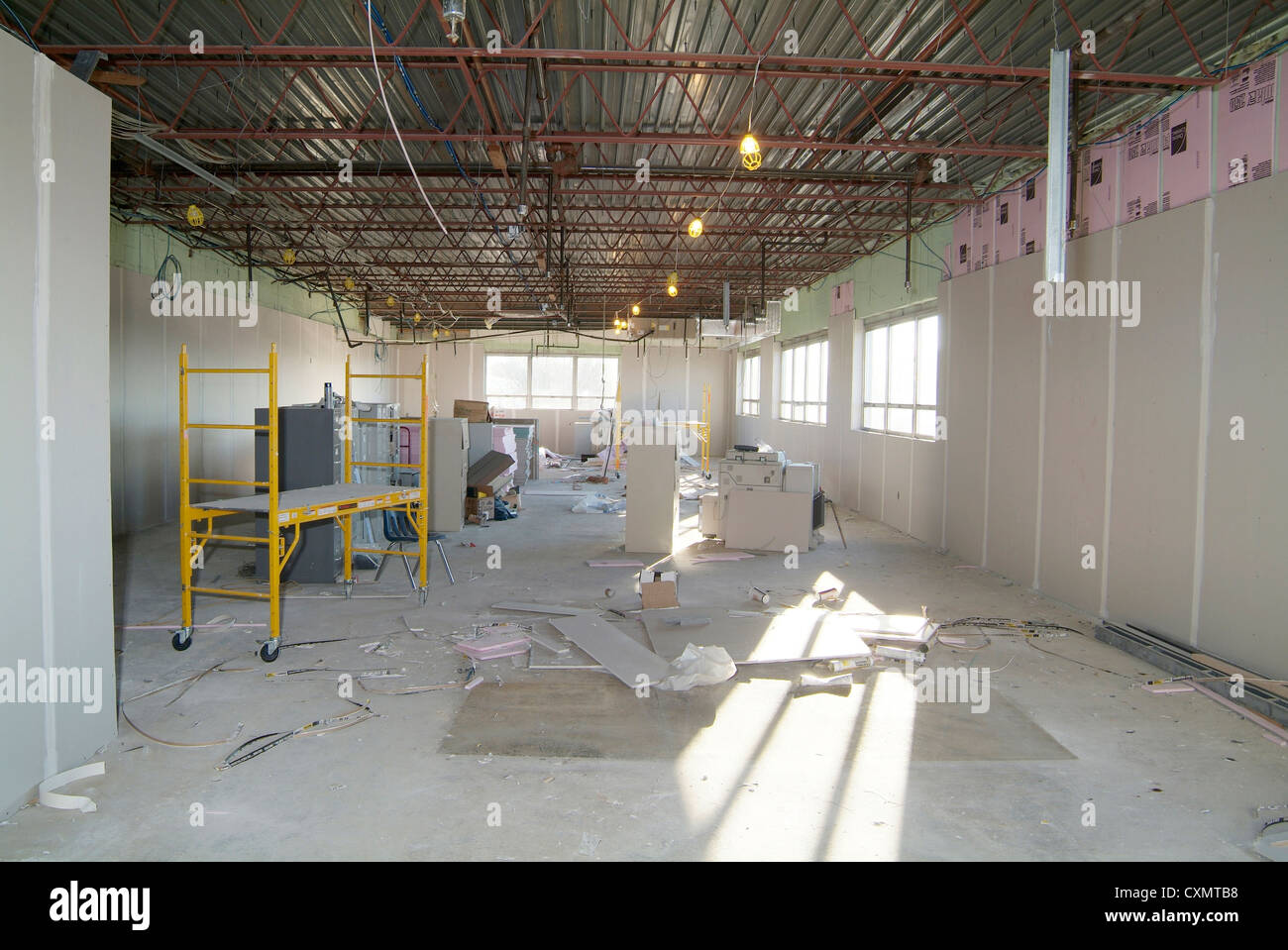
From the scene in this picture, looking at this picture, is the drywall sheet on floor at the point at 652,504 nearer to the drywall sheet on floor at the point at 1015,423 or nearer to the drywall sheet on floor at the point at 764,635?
the drywall sheet on floor at the point at 764,635

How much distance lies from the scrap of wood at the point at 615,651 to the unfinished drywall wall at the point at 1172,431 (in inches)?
145

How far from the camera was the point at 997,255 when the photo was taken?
7.84 metres

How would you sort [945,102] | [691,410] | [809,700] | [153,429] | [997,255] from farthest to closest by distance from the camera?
1. [691,410]
2. [153,429]
3. [997,255]
4. [945,102]
5. [809,700]

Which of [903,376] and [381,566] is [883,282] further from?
[381,566]

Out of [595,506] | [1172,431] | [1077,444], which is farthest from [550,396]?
[1172,431]

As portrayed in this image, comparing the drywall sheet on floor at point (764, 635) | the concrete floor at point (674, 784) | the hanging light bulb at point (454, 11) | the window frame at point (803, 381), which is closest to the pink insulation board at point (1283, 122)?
the concrete floor at point (674, 784)

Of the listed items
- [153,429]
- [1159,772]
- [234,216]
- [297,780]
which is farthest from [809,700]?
[234,216]

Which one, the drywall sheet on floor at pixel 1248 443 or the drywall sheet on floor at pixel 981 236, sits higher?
the drywall sheet on floor at pixel 981 236

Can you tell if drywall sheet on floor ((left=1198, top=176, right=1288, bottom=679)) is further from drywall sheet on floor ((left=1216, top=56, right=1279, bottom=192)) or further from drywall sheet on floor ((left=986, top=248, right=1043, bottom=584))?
drywall sheet on floor ((left=986, top=248, right=1043, bottom=584))

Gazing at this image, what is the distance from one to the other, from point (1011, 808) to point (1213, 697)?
2.22 metres

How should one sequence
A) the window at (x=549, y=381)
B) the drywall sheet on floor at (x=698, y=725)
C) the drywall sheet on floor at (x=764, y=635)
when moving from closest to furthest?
the drywall sheet on floor at (x=698, y=725), the drywall sheet on floor at (x=764, y=635), the window at (x=549, y=381)

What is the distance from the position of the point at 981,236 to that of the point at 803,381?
7.46 metres

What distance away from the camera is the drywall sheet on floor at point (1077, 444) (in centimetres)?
613
